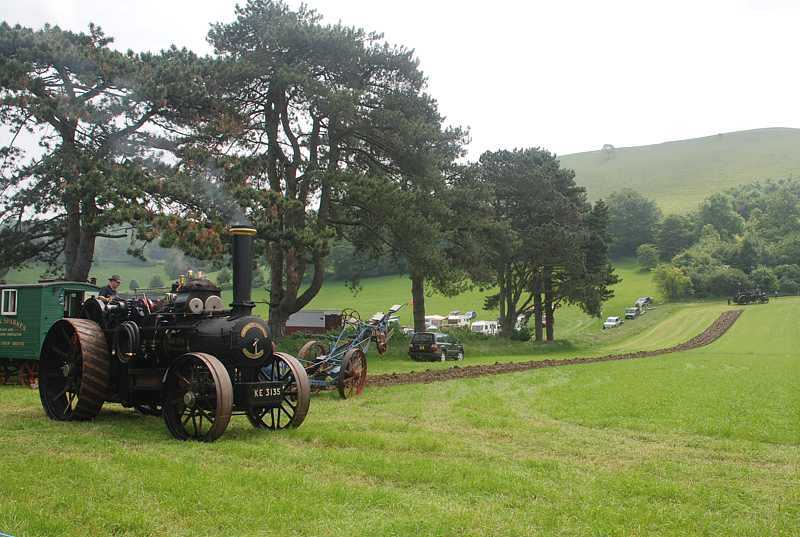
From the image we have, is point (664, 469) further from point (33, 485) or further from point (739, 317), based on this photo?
point (739, 317)

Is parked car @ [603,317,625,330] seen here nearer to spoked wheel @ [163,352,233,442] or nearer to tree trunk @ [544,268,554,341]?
tree trunk @ [544,268,554,341]

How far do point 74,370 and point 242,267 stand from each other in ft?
10.9

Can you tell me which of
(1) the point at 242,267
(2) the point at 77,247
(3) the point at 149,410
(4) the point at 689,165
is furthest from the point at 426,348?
(4) the point at 689,165

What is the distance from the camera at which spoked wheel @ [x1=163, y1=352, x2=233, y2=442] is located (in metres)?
8.58

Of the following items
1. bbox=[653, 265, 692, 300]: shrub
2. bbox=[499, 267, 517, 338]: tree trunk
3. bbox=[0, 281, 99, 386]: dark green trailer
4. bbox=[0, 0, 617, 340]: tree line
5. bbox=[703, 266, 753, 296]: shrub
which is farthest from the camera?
bbox=[703, 266, 753, 296]: shrub

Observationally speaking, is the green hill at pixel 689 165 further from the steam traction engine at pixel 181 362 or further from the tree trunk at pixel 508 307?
the steam traction engine at pixel 181 362

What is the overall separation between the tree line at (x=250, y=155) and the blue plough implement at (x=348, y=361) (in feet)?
13.0

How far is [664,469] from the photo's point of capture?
744 cm

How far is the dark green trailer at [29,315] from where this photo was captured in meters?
15.1

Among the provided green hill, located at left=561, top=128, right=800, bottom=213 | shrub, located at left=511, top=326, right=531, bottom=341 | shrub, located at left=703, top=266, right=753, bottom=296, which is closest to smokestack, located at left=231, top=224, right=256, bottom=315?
shrub, located at left=511, top=326, right=531, bottom=341

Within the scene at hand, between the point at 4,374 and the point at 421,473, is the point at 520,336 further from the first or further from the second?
the point at 421,473

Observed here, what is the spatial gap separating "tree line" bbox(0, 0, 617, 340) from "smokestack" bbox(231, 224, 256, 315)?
23.2ft

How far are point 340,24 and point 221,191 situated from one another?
8.46 metres

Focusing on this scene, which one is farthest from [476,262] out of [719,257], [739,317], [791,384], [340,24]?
[719,257]
